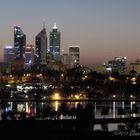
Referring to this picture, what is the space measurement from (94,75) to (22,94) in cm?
3333

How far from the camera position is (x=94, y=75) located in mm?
119000

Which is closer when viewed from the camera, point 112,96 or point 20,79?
point 112,96

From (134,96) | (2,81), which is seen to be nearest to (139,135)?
(134,96)

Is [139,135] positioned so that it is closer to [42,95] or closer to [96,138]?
[96,138]

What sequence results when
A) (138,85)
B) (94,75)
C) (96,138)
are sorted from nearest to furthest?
(96,138)
(138,85)
(94,75)

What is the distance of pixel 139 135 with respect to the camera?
23.2 meters

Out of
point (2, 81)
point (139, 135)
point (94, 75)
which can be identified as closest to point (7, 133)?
point (139, 135)

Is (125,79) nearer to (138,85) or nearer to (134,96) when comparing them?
(138,85)

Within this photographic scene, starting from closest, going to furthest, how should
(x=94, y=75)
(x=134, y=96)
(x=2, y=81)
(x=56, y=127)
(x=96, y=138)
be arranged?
(x=96, y=138), (x=56, y=127), (x=134, y=96), (x=2, y=81), (x=94, y=75)

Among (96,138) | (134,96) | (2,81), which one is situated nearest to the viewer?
(96,138)

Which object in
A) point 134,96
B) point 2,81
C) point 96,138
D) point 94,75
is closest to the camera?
point 96,138

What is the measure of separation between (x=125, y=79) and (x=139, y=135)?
89548mm

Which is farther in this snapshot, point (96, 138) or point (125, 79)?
point (125, 79)

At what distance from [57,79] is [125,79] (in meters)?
12.9
